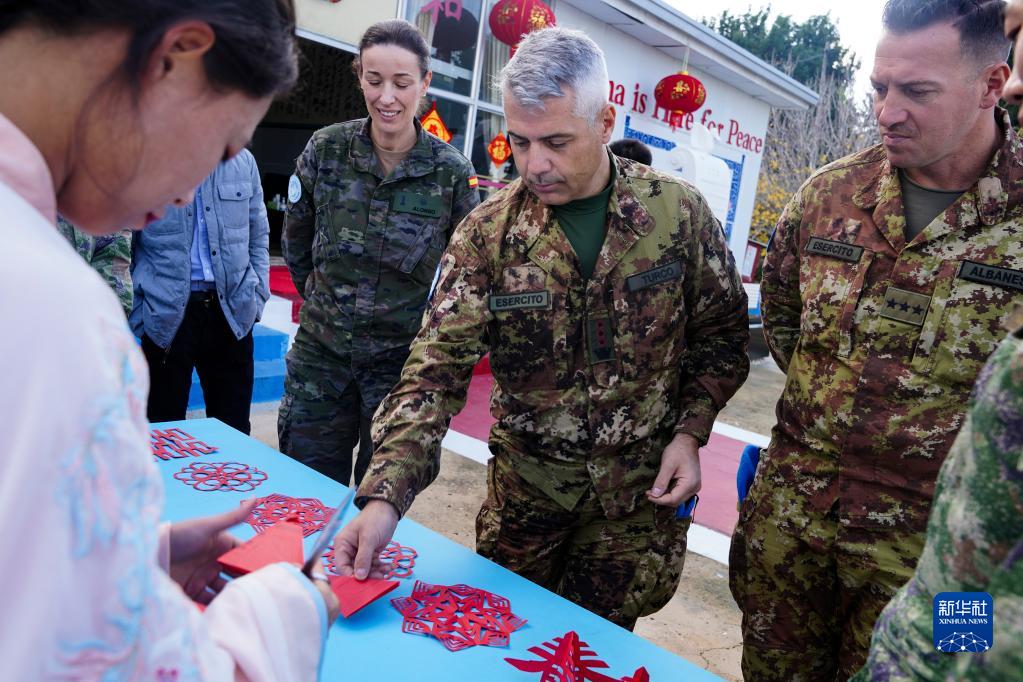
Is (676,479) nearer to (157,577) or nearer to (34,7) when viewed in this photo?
(157,577)

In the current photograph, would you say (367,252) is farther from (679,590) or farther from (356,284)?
(679,590)

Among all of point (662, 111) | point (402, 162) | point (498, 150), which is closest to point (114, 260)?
point (402, 162)

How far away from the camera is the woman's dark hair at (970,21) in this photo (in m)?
1.66

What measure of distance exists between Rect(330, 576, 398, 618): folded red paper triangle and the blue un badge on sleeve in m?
0.96

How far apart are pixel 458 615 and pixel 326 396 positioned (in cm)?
158

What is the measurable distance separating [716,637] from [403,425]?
6.49ft

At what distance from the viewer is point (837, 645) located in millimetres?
1899

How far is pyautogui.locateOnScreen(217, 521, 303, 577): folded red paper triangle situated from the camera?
1144mm

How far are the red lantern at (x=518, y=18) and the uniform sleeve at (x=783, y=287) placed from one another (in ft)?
18.5

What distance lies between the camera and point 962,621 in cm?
72

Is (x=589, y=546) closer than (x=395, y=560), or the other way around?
(x=395, y=560)

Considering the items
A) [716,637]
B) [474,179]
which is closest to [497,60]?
[474,179]

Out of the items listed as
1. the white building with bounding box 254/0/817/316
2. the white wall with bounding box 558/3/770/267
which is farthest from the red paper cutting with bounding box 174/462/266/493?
the white wall with bounding box 558/3/770/267

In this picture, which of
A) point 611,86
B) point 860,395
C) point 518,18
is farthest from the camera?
point 611,86
